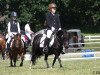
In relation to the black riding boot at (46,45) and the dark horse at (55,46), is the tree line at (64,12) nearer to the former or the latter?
the dark horse at (55,46)

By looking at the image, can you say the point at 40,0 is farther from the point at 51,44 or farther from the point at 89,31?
the point at 51,44

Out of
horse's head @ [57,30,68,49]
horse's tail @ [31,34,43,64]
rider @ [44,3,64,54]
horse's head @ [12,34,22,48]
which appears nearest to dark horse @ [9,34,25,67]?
horse's head @ [12,34,22,48]

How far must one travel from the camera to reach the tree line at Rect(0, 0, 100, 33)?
59656 mm

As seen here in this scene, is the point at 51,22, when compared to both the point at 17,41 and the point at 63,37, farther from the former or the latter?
the point at 17,41

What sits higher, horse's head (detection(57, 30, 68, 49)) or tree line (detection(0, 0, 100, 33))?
horse's head (detection(57, 30, 68, 49))

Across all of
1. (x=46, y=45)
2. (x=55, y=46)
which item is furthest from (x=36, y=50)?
(x=55, y=46)

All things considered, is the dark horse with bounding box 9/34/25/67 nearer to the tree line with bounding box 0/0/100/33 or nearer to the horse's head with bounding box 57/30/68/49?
the horse's head with bounding box 57/30/68/49

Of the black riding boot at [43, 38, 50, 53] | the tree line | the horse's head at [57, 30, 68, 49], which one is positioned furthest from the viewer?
the tree line

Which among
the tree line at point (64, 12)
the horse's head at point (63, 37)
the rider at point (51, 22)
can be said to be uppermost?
the rider at point (51, 22)

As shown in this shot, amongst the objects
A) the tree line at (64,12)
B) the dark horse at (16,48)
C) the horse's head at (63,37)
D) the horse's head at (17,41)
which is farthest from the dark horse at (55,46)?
the tree line at (64,12)

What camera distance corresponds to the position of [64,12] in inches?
2598

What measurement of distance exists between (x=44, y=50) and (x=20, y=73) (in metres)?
3.49

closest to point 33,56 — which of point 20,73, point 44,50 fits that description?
point 44,50

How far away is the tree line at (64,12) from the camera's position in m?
59.7
